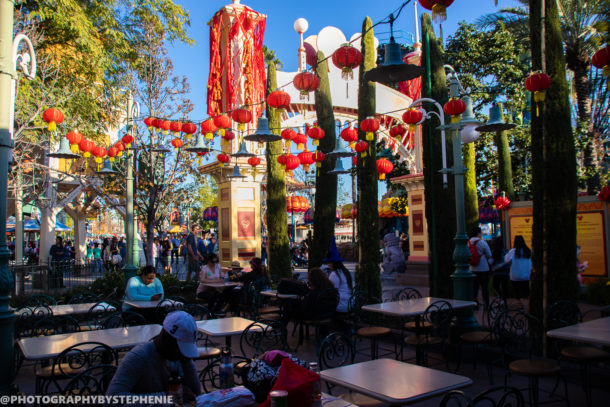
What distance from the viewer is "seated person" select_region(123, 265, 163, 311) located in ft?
24.7

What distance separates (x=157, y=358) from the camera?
308cm

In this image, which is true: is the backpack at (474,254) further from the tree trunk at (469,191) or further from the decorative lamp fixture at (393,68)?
the decorative lamp fixture at (393,68)

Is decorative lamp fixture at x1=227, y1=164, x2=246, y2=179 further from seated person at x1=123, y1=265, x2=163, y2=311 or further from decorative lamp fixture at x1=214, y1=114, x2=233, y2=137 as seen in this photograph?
seated person at x1=123, y1=265, x2=163, y2=311

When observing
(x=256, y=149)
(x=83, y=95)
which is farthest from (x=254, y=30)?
(x=83, y=95)

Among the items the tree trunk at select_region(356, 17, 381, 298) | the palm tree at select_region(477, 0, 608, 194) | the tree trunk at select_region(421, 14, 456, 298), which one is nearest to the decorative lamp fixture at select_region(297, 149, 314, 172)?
the tree trunk at select_region(356, 17, 381, 298)

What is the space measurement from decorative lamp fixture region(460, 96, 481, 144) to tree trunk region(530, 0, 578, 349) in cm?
150

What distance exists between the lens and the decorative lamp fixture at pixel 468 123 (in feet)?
27.2

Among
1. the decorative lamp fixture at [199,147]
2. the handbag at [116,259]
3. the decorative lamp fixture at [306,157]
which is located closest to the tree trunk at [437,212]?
the decorative lamp fixture at [306,157]

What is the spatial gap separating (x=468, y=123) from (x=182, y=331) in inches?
272

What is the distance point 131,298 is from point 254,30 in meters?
11.1

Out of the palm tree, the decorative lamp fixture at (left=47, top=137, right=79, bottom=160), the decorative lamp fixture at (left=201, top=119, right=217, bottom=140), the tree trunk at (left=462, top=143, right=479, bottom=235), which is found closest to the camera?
the decorative lamp fixture at (left=47, top=137, right=79, bottom=160)

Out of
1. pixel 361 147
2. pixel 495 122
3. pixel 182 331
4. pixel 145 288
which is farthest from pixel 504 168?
pixel 182 331

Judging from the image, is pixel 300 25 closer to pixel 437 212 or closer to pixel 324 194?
pixel 324 194

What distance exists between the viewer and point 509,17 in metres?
20.9
